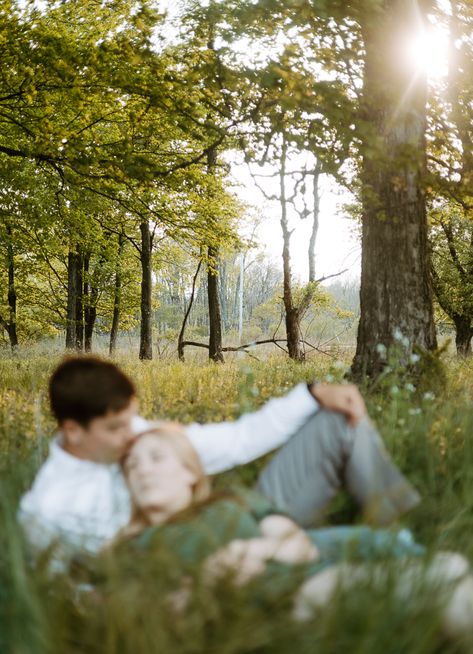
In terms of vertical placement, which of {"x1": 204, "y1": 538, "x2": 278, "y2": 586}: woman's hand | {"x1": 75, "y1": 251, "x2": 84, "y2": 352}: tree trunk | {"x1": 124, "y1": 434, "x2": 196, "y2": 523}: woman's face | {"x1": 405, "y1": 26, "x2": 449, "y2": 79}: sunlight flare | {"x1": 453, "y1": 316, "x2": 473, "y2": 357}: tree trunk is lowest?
{"x1": 204, "y1": 538, "x2": 278, "y2": 586}: woman's hand

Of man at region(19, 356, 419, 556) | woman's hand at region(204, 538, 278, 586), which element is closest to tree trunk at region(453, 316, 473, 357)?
man at region(19, 356, 419, 556)

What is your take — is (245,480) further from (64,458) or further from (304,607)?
(304,607)

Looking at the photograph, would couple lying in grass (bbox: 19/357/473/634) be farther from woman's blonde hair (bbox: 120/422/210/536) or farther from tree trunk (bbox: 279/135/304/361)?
tree trunk (bbox: 279/135/304/361)

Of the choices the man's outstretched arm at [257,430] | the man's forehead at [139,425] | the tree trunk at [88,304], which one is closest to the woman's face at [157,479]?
the man's forehead at [139,425]

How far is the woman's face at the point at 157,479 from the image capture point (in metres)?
2.11

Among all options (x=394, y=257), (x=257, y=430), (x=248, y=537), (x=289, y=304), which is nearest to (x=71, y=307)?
(x=289, y=304)

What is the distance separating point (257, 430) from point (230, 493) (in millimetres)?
613

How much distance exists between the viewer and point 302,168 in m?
5.50

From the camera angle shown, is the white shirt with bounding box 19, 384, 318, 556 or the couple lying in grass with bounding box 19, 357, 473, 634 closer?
the couple lying in grass with bounding box 19, 357, 473, 634

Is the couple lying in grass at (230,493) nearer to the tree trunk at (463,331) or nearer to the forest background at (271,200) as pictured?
the forest background at (271,200)

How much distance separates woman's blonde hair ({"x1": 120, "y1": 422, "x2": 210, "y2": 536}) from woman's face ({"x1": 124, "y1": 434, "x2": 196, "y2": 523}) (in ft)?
0.07

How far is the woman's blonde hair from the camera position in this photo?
2131mm

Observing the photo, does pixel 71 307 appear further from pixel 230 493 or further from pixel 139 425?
A: pixel 230 493

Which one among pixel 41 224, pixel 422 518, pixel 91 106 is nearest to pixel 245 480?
pixel 422 518
